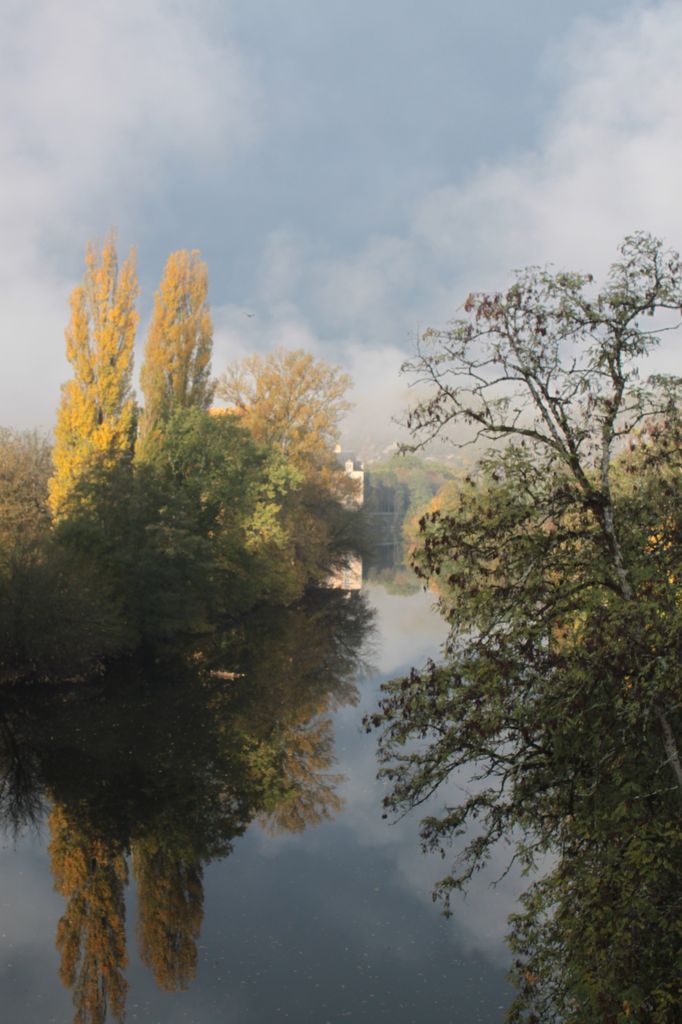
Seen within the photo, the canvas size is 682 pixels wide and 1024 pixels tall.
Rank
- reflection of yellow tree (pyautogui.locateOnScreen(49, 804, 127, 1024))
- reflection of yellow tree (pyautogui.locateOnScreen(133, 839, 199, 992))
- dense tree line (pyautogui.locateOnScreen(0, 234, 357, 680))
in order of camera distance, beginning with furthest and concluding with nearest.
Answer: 1. dense tree line (pyautogui.locateOnScreen(0, 234, 357, 680))
2. reflection of yellow tree (pyautogui.locateOnScreen(133, 839, 199, 992))
3. reflection of yellow tree (pyautogui.locateOnScreen(49, 804, 127, 1024))

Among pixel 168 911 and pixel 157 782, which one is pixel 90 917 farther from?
pixel 157 782

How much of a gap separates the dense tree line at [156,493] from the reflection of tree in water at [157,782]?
2.03 metres

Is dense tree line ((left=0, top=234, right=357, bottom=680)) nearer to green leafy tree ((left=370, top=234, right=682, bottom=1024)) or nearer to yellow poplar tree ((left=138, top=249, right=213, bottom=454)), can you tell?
yellow poplar tree ((left=138, top=249, right=213, bottom=454))

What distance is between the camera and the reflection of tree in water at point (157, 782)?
1142 cm

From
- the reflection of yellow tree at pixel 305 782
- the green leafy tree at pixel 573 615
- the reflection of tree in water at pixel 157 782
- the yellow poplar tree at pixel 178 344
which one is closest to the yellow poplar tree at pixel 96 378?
the yellow poplar tree at pixel 178 344

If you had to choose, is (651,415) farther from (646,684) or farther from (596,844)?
(596,844)

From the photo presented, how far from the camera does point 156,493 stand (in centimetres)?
2845

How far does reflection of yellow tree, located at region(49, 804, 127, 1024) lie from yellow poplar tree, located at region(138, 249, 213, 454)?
80.1 ft

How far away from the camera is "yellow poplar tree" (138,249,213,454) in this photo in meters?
37.8

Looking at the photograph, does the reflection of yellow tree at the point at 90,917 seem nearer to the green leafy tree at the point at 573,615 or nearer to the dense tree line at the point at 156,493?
the green leafy tree at the point at 573,615

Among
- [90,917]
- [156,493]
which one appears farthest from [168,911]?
[156,493]

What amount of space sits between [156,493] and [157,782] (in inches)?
530

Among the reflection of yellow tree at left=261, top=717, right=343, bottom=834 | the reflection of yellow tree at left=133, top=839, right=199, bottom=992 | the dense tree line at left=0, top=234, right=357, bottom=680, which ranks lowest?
the reflection of yellow tree at left=133, top=839, right=199, bottom=992

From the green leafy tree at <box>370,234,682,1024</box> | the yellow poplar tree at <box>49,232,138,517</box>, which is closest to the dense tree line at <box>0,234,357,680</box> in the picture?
the yellow poplar tree at <box>49,232,138,517</box>
